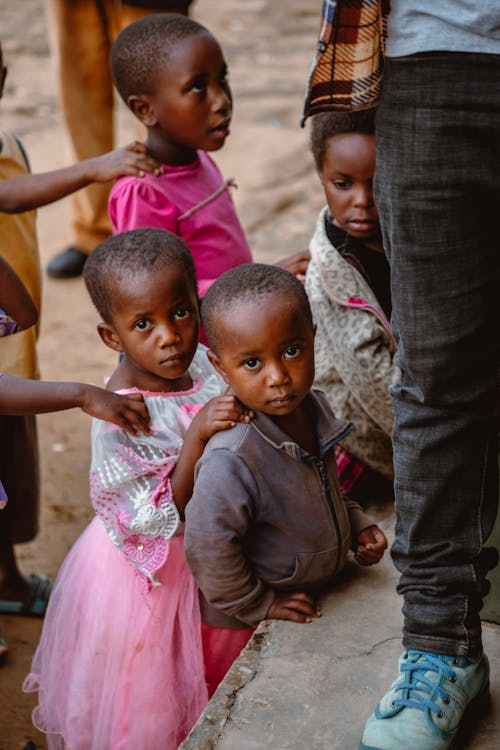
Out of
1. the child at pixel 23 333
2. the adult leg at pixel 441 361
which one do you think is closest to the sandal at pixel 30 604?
the child at pixel 23 333

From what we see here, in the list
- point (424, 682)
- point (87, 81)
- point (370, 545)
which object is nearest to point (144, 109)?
point (370, 545)

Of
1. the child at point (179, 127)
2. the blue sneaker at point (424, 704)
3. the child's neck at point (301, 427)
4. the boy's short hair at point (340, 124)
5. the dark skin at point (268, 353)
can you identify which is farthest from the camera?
the child at point (179, 127)

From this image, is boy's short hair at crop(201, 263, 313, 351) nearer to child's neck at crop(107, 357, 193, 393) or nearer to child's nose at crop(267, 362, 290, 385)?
child's nose at crop(267, 362, 290, 385)

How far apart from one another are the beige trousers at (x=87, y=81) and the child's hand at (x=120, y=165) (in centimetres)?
199

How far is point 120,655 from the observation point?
2.31 meters

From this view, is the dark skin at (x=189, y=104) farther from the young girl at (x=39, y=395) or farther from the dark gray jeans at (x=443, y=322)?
the dark gray jeans at (x=443, y=322)

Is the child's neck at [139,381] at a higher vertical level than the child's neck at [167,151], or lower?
lower

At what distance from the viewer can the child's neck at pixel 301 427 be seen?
7.18 feet

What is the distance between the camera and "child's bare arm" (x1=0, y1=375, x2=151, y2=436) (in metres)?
2.25

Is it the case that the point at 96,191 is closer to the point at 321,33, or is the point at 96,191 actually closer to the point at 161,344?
the point at 161,344

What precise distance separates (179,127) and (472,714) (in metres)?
1.82

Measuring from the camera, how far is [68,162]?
17.1ft

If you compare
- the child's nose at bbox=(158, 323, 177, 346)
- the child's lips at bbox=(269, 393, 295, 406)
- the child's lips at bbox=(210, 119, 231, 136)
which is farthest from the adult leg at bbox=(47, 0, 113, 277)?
the child's lips at bbox=(269, 393, 295, 406)

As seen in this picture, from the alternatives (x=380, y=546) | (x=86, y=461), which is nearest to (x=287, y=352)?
(x=380, y=546)
